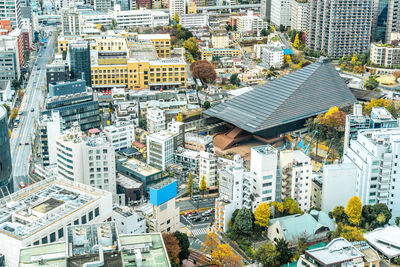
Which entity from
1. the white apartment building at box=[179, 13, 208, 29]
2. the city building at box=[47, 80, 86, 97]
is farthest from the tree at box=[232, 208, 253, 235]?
the white apartment building at box=[179, 13, 208, 29]

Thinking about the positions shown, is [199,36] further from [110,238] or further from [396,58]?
[110,238]

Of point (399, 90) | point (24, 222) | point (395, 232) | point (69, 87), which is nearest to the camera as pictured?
point (24, 222)

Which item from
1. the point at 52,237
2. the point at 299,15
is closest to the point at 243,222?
the point at 52,237

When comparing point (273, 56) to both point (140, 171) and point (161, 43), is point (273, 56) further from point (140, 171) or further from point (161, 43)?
point (140, 171)

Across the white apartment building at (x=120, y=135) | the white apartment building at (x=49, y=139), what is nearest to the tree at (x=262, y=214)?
the white apartment building at (x=49, y=139)

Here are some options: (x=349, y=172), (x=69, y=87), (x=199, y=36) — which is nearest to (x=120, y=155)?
(x=69, y=87)

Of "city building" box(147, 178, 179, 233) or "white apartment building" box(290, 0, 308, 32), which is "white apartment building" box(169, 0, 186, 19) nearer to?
"white apartment building" box(290, 0, 308, 32)

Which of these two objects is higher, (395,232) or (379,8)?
(379,8)

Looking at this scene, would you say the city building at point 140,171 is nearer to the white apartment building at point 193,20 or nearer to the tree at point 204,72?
the tree at point 204,72
